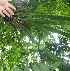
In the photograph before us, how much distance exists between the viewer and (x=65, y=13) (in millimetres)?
2881

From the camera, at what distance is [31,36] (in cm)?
199

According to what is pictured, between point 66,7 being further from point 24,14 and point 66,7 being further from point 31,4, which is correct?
point 24,14

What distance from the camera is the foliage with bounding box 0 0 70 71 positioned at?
2.01 m

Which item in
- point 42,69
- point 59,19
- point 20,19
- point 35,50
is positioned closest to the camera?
point 42,69

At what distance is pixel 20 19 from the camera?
2121 millimetres

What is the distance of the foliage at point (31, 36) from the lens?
2.01 m

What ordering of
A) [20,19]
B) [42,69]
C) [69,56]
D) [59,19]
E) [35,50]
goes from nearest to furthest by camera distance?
[42,69]
[59,19]
[20,19]
[35,50]
[69,56]

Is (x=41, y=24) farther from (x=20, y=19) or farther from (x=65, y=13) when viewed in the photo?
(x=65, y=13)

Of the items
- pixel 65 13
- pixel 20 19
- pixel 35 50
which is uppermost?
pixel 20 19

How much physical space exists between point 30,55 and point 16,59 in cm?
22

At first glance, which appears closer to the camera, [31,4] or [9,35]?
[31,4]

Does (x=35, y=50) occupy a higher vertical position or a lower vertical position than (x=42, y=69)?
lower

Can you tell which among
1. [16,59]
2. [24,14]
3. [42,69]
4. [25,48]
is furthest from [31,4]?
[42,69]

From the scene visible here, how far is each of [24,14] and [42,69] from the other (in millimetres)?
1179
